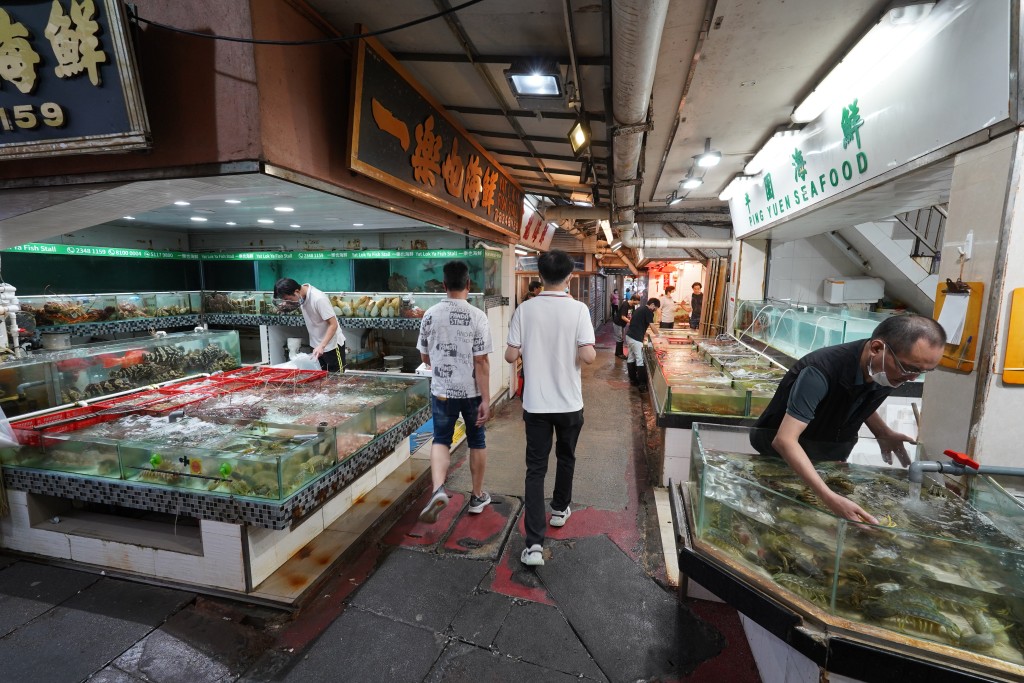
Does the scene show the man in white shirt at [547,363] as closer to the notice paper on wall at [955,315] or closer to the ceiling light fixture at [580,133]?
the ceiling light fixture at [580,133]

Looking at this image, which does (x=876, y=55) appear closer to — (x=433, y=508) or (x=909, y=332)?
(x=909, y=332)

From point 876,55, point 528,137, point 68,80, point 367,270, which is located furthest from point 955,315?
point 367,270

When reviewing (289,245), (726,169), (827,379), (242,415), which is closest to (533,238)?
(726,169)

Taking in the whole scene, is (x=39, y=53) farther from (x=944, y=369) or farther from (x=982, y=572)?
(x=944, y=369)

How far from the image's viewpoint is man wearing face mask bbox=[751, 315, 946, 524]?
205 cm

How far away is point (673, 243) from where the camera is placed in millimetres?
11406

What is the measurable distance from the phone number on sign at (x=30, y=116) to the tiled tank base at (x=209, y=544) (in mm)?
2350

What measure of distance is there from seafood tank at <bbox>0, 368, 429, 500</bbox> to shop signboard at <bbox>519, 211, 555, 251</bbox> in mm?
5006

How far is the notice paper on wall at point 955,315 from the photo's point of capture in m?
2.55

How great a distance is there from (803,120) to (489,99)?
129 inches

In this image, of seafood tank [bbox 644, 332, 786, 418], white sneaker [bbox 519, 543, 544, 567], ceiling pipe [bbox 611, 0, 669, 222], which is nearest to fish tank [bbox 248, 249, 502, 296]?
seafood tank [bbox 644, 332, 786, 418]

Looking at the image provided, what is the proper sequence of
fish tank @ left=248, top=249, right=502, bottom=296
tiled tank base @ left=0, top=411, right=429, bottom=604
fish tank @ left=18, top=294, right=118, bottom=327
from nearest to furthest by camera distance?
tiled tank base @ left=0, top=411, right=429, bottom=604
fish tank @ left=18, top=294, right=118, bottom=327
fish tank @ left=248, top=249, right=502, bottom=296

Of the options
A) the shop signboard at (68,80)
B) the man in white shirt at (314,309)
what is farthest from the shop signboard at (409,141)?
the man in white shirt at (314,309)

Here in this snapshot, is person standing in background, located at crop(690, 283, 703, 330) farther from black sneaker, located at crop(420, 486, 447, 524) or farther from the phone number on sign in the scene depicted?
the phone number on sign
